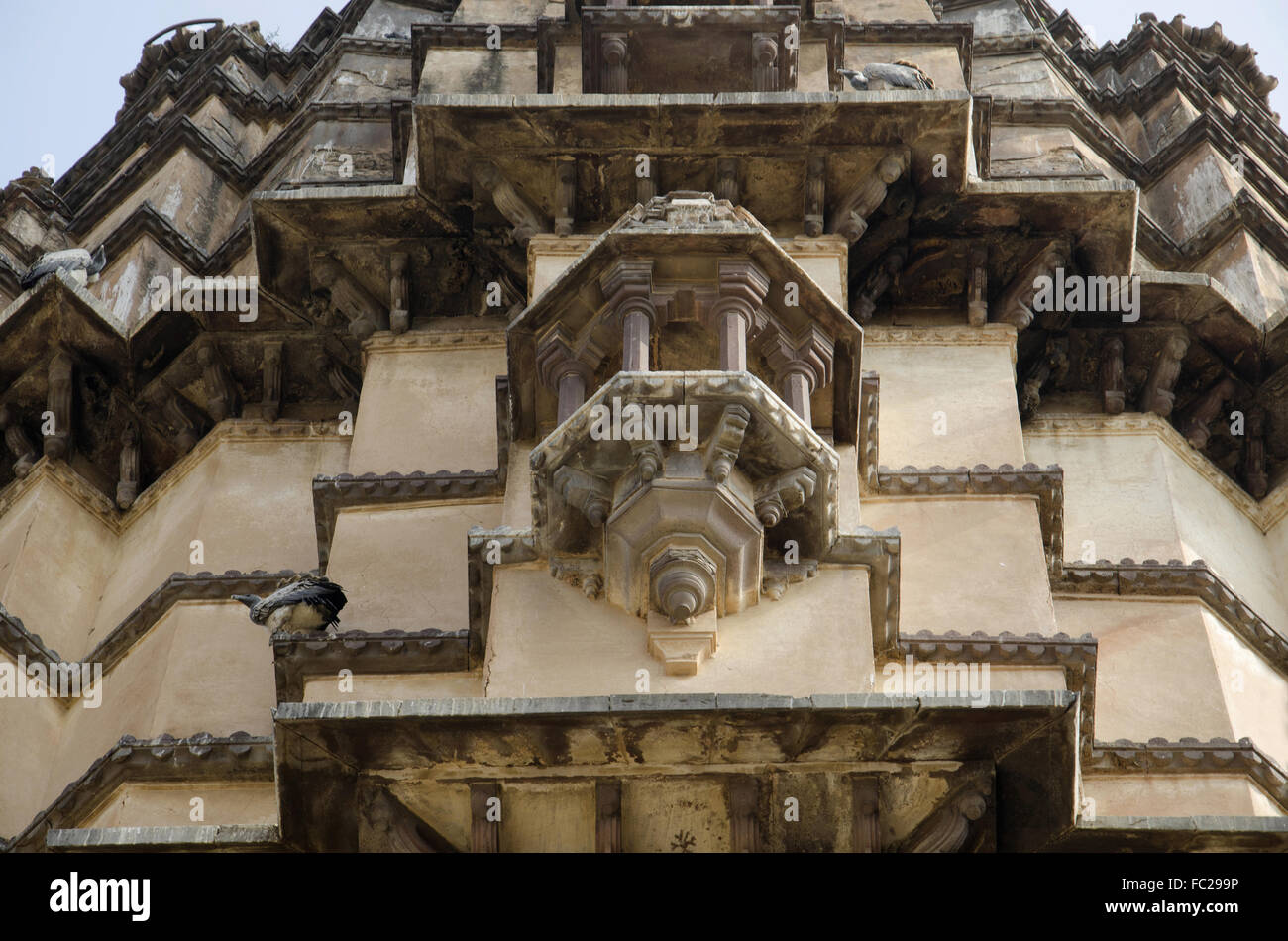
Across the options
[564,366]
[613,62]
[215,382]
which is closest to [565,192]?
[613,62]

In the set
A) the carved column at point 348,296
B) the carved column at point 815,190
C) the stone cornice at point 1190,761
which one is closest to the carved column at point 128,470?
the carved column at point 348,296

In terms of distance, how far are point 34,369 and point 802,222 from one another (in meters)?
5.85

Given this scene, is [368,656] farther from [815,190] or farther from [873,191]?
[873,191]

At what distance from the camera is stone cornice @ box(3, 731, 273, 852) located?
13453 millimetres

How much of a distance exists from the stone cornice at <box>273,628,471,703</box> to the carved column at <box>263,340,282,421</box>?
14.0 ft

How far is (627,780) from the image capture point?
1154 centimetres

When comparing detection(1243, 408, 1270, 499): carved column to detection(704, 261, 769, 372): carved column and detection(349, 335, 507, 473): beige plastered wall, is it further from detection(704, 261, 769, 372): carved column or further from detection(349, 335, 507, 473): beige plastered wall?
detection(349, 335, 507, 473): beige plastered wall

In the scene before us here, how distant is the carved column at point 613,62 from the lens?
56.3ft

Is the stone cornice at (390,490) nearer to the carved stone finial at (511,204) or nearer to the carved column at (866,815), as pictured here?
the carved stone finial at (511,204)

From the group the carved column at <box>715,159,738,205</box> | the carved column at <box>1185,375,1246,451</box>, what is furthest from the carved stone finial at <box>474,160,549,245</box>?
the carved column at <box>1185,375,1246,451</box>

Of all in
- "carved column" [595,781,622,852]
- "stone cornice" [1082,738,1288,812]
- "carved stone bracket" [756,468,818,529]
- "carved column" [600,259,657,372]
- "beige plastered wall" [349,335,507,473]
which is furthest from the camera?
"beige plastered wall" [349,335,507,473]

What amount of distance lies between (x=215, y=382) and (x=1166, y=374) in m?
6.92

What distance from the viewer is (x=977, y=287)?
1641cm

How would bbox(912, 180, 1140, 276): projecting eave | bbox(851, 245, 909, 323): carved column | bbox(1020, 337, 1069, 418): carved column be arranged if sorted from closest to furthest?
bbox(912, 180, 1140, 276): projecting eave, bbox(851, 245, 909, 323): carved column, bbox(1020, 337, 1069, 418): carved column
